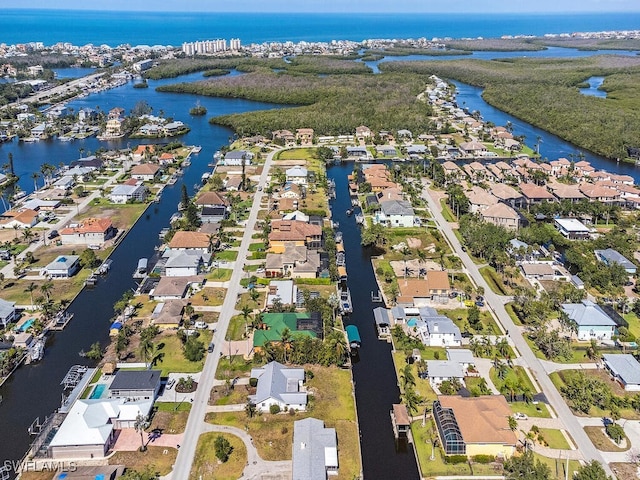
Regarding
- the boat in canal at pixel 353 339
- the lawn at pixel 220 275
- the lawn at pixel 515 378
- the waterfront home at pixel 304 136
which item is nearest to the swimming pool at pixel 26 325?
the lawn at pixel 220 275

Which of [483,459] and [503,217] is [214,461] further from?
[503,217]

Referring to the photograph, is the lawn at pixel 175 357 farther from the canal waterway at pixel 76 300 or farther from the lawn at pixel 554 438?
the lawn at pixel 554 438

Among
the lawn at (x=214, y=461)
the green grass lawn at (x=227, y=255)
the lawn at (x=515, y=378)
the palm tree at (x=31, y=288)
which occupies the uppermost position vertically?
the palm tree at (x=31, y=288)

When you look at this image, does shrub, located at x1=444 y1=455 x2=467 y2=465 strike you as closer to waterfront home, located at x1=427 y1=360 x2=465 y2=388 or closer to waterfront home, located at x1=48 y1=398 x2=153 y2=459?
waterfront home, located at x1=427 y1=360 x2=465 y2=388

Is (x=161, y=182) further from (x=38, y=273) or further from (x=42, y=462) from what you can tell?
(x=42, y=462)

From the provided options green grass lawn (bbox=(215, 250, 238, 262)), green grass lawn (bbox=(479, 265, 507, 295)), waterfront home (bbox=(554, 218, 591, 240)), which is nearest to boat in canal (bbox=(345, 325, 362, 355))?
green grass lawn (bbox=(479, 265, 507, 295))

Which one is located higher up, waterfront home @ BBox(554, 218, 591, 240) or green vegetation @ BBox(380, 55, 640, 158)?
green vegetation @ BBox(380, 55, 640, 158)

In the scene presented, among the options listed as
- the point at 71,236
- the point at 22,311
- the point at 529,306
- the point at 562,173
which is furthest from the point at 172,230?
the point at 562,173
